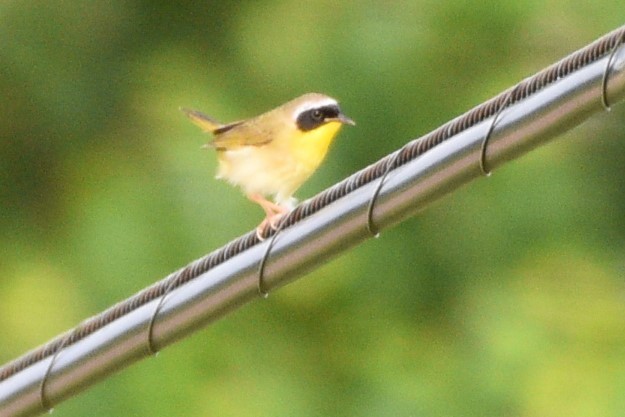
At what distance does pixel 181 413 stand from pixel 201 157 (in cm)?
97

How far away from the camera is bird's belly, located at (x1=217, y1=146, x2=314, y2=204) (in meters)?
4.60

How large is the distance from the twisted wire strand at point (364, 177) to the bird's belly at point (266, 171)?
3.20 ft

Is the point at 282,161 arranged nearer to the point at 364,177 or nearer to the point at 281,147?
the point at 281,147

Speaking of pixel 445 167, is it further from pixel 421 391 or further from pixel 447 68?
pixel 447 68

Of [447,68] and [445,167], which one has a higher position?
[447,68]

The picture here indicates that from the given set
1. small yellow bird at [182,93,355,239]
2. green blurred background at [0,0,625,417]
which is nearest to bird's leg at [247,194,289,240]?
small yellow bird at [182,93,355,239]

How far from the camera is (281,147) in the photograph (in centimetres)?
460

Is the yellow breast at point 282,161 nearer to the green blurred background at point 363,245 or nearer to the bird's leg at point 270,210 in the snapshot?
the bird's leg at point 270,210

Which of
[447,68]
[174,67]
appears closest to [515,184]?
[447,68]

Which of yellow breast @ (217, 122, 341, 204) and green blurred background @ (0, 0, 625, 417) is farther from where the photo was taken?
green blurred background @ (0, 0, 625, 417)

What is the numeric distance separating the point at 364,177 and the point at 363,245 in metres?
2.66

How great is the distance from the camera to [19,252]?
6215mm

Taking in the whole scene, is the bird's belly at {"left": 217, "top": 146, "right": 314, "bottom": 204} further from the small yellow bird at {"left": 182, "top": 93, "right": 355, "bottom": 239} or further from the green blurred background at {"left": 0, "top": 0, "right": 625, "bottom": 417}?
the green blurred background at {"left": 0, "top": 0, "right": 625, "bottom": 417}

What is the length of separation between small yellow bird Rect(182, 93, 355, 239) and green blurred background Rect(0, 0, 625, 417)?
793 mm
